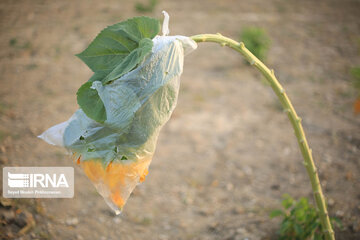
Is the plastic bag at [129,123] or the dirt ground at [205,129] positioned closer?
the plastic bag at [129,123]

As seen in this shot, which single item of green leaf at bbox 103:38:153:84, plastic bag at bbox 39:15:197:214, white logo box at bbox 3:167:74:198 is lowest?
white logo box at bbox 3:167:74:198

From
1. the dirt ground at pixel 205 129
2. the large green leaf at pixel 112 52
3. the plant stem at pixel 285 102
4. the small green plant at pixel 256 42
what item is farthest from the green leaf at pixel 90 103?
the small green plant at pixel 256 42

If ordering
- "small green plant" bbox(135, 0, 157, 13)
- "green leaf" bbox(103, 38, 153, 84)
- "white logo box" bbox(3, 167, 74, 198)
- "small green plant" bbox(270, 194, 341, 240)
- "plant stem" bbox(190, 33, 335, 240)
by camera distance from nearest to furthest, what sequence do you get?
"green leaf" bbox(103, 38, 153, 84), "plant stem" bbox(190, 33, 335, 240), "small green plant" bbox(270, 194, 341, 240), "white logo box" bbox(3, 167, 74, 198), "small green plant" bbox(135, 0, 157, 13)

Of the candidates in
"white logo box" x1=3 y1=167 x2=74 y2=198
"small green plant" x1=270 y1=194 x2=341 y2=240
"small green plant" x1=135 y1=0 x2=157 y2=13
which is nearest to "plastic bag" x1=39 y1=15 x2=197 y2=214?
"small green plant" x1=270 y1=194 x2=341 y2=240

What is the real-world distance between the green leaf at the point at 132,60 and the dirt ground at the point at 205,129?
5.25 ft

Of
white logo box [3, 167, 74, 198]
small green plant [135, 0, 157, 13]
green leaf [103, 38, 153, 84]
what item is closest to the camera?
green leaf [103, 38, 153, 84]

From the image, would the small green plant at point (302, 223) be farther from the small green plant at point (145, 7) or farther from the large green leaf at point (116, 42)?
the small green plant at point (145, 7)

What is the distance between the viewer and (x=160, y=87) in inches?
46.9

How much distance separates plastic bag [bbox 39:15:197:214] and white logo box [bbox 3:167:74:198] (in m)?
1.44

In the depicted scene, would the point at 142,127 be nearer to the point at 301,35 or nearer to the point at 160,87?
the point at 160,87

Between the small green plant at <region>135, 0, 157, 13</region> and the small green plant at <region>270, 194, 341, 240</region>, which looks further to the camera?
the small green plant at <region>135, 0, 157, 13</region>

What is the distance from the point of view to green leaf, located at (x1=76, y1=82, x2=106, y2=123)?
1.22 metres

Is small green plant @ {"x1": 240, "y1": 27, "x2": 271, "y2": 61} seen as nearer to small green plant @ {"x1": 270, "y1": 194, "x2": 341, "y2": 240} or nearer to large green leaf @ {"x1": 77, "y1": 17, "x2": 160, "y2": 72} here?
small green plant @ {"x1": 270, "y1": 194, "x2": 341, "y2": 240}

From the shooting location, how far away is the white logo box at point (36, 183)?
8.25 ft
